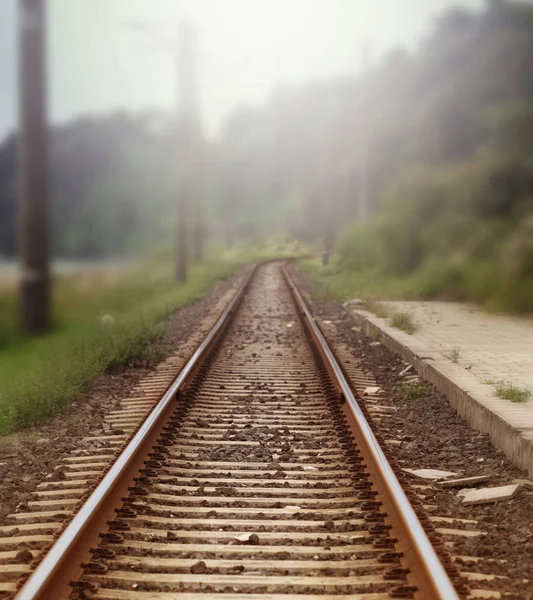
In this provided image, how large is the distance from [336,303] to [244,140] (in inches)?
1014

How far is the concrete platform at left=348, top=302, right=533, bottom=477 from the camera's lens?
558 centimetres

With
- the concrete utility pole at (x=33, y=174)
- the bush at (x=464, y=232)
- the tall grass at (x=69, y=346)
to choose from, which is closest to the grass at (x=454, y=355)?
the bush at (x=464, y=232)

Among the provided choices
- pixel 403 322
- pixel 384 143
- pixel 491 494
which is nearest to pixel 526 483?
pixel 491 494

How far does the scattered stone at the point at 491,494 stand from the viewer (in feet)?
14.9

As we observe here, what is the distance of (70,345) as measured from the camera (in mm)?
9406

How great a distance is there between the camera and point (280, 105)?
3597 centimetres

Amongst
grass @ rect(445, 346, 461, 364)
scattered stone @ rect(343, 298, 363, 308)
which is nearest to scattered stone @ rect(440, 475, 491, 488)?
grass @ rect(445, 346, 461, 364)

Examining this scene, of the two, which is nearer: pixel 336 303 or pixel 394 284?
pixel 394 284

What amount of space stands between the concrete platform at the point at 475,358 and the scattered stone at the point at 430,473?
0.53 meters

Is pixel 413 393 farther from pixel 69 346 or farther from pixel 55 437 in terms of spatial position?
pixel 69 346

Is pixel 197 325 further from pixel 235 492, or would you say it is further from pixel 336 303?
pixel 235 492

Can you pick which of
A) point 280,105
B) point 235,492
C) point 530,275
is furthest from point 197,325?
point 280,105

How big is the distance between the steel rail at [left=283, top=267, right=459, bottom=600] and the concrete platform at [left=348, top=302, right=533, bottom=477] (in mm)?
1021

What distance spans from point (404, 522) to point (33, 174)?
24.7 ft
